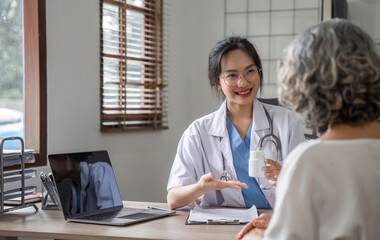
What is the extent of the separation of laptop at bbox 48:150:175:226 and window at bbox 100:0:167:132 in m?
1.22

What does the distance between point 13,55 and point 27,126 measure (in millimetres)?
376

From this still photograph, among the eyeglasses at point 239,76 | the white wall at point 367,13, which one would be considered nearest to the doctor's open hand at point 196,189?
the eyeglasses at point 239,76

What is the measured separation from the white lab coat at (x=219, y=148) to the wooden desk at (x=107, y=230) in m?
0.28

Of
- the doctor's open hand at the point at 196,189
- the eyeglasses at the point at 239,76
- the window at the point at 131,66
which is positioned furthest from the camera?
the window at the point at 131,66

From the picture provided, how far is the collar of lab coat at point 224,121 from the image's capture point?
7.22 feet

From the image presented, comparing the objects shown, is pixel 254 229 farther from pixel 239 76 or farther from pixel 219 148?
pixel 239 76

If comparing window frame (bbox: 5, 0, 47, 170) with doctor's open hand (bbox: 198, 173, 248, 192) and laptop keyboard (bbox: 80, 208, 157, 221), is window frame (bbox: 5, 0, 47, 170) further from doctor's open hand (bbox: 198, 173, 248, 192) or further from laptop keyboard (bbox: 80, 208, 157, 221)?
doctor's open hand (bbox: 198, 173, 248, 192)

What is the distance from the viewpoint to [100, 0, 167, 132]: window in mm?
3344

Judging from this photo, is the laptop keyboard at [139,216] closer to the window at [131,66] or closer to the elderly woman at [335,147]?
the elderly woman at [335,147]

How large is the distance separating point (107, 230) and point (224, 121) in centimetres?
78

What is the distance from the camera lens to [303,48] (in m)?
0.98

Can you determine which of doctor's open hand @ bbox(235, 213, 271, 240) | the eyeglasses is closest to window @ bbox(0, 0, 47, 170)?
the eyeglasses

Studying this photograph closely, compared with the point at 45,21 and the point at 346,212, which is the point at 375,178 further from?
the point at 45,21

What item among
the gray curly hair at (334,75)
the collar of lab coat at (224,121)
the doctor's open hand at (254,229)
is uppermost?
the gray curly hair at (334,75)
